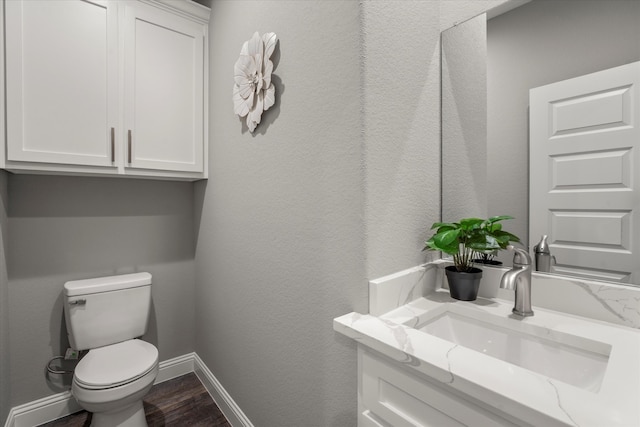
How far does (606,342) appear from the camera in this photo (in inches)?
28.8

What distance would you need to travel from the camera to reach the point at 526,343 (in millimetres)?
857

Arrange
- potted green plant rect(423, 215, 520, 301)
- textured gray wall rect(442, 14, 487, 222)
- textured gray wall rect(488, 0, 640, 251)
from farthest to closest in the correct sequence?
1. textured gray wall rect(442, 14, 487, 222)
2. potted green plant rect(423, 215, 520, 301)
3. textured gray wall rect(488, 0, 640, 251)

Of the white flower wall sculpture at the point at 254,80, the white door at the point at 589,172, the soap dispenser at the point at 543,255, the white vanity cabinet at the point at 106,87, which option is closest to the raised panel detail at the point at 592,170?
the white door at the point at 589,172

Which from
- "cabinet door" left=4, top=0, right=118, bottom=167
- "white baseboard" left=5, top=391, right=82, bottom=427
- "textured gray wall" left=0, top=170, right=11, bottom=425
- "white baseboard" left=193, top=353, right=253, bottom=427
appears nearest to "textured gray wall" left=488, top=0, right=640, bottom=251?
"white baseboard" left=193, top=353, right=253, bottom=427

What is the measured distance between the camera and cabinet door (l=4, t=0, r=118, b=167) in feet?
4.48

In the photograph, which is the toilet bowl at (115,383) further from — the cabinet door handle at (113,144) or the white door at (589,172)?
the white door at (589,172)

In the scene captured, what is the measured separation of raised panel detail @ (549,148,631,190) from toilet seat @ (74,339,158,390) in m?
1.92

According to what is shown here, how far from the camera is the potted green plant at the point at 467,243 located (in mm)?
956

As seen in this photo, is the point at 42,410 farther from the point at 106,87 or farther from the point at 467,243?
the point at 467,243

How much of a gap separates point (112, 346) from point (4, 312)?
0.53 metres

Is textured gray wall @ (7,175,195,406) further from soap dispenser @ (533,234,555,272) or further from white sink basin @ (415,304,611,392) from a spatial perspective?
soap dispenser @ (533,234,555,272)

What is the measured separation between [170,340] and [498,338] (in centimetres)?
211

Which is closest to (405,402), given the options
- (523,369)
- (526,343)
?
(523,369)

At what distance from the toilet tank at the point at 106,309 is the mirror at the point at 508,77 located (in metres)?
1.80
